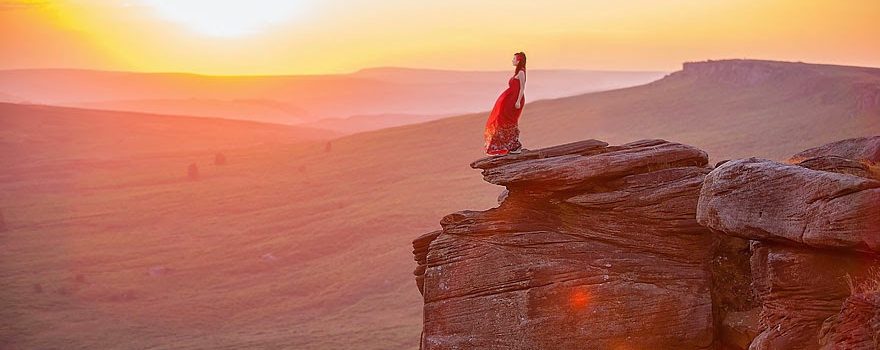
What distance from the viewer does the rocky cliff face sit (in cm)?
1392

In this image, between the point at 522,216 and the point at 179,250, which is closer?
the point at 522,216

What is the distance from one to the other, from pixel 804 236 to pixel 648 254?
3.68 metres

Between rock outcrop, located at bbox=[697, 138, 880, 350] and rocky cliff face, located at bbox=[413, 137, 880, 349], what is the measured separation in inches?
0.9

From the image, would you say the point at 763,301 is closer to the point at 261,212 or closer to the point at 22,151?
the point at 261,212

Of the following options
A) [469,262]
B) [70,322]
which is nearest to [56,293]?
[70,322]

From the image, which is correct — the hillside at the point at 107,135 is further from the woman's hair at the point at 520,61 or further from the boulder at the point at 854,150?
the boulder at the point at 854,150

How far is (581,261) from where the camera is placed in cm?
1667

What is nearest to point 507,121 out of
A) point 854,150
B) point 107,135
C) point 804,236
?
point 854,150

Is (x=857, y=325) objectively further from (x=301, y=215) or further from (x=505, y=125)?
(x=301, y=215)

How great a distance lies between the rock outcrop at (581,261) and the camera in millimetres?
16141

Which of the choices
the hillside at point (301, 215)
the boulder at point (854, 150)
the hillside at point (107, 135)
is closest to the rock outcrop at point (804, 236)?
the boulder at point (854, 150)

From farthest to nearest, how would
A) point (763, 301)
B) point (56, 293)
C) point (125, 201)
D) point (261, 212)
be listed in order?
point (125, 201) → point (261, 212) → point (56, 293) → point (763, 301)

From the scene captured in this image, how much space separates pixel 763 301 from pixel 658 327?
2106 millimetres

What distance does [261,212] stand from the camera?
77.9 metres
